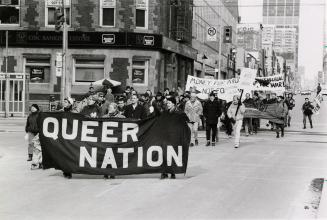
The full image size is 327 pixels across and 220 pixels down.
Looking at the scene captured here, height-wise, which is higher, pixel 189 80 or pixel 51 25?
pixel 51 25

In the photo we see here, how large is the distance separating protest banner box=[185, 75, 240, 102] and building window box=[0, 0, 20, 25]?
1548 cm

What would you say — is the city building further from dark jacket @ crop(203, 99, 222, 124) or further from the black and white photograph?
dark jacket @ crop(203, 99, 222, 124)

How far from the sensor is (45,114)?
11477 millimetres

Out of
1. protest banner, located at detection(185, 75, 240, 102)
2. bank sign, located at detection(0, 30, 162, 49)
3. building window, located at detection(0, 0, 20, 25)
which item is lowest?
protest banner, located at detection(185, 75, 240, 102)

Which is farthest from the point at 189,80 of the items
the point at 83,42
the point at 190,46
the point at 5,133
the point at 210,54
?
the point at 210,54

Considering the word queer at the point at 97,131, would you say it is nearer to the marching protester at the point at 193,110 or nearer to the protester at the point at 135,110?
the protester at the point at 135,110

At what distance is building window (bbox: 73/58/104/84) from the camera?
36.2m

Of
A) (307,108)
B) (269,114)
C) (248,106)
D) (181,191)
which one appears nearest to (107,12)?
(307,108)

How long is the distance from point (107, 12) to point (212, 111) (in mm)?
19181

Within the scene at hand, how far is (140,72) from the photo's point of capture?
36344 mm

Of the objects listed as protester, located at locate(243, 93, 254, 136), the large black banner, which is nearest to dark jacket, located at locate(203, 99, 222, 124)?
protester, located at locate(243, 93, 254, 136)

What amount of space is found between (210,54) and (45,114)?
49.7 metres

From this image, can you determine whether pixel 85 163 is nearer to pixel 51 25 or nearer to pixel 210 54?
pixel 51 25

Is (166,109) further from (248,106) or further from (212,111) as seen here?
(248,106)
